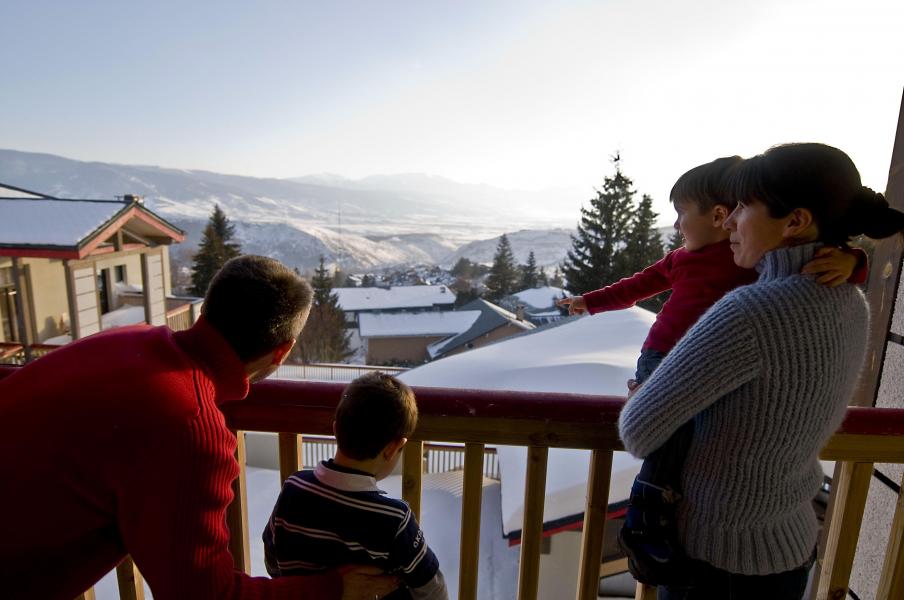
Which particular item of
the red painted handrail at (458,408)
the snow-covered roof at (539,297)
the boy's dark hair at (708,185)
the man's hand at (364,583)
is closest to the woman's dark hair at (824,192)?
the boy's dark hair at (708,185)

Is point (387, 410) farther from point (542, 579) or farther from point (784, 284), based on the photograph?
point (542, 579)

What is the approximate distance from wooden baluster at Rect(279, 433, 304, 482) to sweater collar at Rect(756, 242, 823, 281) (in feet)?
3.76

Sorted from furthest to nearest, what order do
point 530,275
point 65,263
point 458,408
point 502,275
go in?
point 530,275 < point 502,275 < point 65,263 < point 458,408

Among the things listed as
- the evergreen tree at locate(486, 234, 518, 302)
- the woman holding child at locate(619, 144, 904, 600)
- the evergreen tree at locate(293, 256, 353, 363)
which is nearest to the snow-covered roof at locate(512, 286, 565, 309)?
the evergreen tree at locate(486, 234, 518, 302)

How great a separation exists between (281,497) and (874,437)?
56.6 inches

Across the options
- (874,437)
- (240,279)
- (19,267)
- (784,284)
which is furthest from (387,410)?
(19,267)

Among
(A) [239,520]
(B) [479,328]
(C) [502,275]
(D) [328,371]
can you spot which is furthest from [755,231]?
(C) [502,275]

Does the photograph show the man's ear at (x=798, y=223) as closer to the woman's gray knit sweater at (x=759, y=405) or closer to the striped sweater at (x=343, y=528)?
the woman's gray knit sweater at (x=759, y=405)

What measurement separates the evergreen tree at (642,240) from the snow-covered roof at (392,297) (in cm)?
1158

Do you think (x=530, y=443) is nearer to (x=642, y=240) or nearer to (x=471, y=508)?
(x=471, y=508)

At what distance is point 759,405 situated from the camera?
0.98 m

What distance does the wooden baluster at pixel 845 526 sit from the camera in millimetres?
1378

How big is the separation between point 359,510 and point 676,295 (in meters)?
1.02

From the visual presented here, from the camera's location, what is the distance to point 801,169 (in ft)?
3.12
